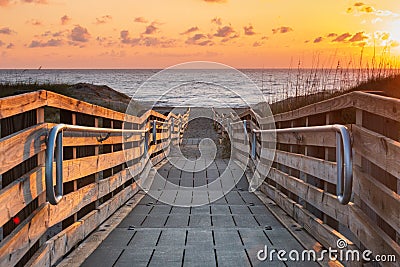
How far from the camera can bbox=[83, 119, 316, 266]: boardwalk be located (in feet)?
13.9

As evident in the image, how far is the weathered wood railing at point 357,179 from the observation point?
10.2 ft

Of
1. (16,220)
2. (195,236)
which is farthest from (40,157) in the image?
(195,236)

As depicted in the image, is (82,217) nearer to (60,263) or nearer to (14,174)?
(60,263)

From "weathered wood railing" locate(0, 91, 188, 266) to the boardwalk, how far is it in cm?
31

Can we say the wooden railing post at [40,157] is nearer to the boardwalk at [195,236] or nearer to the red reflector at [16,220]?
the red reflector at [16,220]

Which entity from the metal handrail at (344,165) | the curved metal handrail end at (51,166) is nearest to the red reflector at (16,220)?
the curved metal handrail end at (51,166)

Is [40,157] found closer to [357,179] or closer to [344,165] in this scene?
[344,165]

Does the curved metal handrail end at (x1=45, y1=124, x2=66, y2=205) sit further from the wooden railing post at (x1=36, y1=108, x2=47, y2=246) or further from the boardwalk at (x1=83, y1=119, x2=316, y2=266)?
the boardwalk at (x1=83, y1=119, x2=316, y2=266)

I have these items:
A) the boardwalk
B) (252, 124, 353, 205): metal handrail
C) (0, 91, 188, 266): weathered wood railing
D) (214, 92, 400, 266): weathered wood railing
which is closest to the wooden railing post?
(0, 91, 188, 266): weathered wood railing

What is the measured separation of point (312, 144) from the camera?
501 cm

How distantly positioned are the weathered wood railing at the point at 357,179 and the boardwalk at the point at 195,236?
0.32m

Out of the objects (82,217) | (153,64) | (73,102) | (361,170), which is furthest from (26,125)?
(153,64)

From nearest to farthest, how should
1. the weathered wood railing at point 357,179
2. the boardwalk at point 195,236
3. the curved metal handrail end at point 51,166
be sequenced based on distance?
the weathered wood railing at point 357,179 → the curved metal handrail end at point 51,166 → the boardwalk at point 195,236

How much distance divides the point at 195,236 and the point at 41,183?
1699mm
